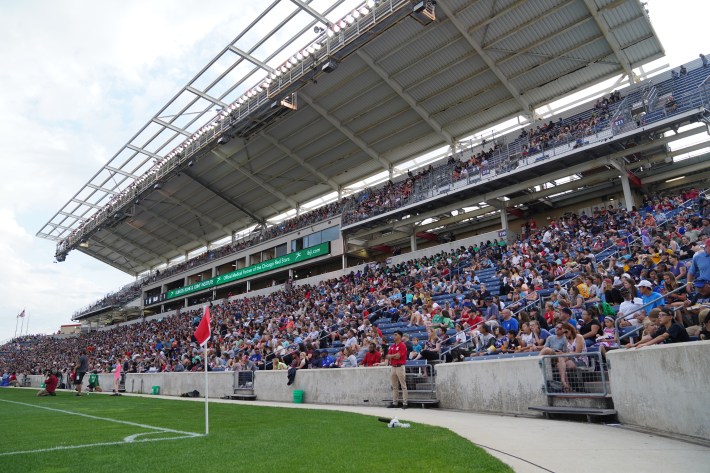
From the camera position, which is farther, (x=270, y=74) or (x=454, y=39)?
(x=270, y=74)

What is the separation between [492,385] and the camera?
378 inches

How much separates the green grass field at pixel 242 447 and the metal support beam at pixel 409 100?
21.0 meters

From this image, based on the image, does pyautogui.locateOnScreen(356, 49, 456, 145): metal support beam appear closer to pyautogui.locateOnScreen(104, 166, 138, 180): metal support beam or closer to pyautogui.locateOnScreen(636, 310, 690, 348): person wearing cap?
pyautogui.locateOnScreen(636, 310, 690, 348): person wearing cap

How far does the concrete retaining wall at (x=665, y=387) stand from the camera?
552 centimetres

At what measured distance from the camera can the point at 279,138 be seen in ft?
113

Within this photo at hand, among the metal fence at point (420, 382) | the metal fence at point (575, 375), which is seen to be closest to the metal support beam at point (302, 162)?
the metal fence at point (420, 382)

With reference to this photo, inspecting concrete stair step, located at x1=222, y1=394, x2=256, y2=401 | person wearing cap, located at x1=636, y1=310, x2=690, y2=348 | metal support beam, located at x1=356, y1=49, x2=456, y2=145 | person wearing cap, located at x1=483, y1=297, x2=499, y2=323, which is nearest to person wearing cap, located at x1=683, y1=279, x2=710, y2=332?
person wearing cap, located at x1=636, y1=310, x2=690, y2=348

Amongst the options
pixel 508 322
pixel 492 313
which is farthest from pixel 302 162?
pixel 508 322

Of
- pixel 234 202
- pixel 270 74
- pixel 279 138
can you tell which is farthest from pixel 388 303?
pixel 234 202

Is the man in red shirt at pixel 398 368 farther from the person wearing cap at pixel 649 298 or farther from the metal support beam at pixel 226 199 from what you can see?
the metal support beam at pixel 226 199

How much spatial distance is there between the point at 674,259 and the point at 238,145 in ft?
96.5

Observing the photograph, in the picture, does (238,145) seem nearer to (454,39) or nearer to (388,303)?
(454,39)

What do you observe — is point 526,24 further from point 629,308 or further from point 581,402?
point 581,402

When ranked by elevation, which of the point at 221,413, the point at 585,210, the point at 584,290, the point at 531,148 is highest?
the point at 531,148
